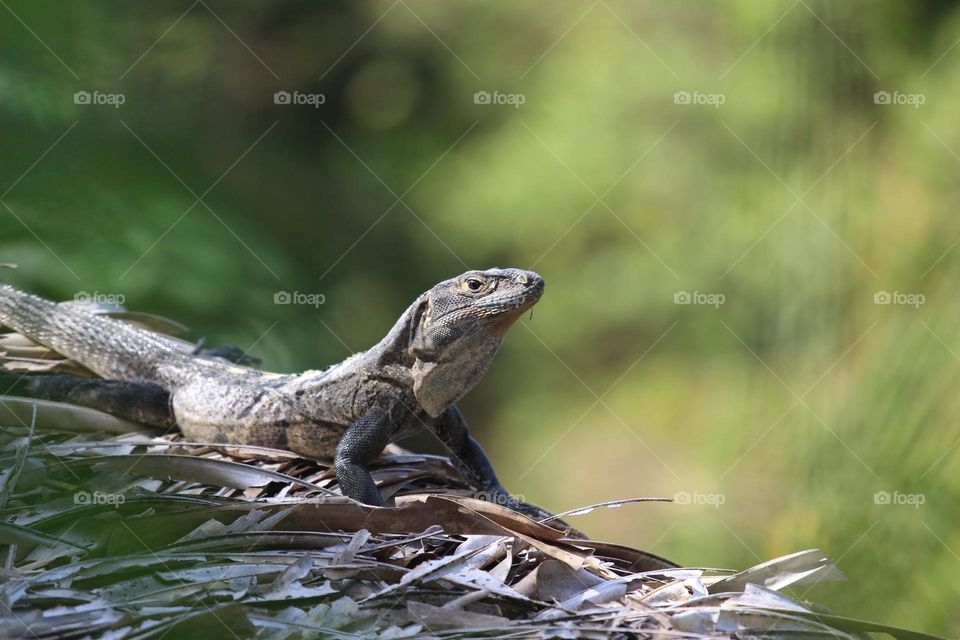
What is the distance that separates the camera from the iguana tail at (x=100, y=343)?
4.64m

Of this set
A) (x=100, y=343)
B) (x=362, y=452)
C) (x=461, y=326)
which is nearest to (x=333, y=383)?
(x=362, y=452)

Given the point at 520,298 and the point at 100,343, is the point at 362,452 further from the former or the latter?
the point at 100,343

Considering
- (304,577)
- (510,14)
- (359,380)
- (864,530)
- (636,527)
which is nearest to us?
(304,577)

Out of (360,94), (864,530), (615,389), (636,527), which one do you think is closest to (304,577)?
(864,530)

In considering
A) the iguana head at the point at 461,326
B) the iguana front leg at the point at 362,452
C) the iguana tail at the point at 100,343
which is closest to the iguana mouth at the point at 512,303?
the iguana head at the point at 461,326

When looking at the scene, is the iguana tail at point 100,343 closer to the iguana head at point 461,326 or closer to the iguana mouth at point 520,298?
the iguana head at point 461,326

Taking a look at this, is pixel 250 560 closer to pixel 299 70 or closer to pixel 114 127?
pixel 114 127

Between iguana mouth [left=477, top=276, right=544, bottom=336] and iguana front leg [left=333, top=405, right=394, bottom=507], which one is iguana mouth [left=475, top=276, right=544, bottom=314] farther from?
iguana front leg [left=333, top=405, right=394, bottom=507]

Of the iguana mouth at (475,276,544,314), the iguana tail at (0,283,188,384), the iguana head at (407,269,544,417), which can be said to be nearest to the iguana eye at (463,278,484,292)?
the iguana head at (407,269,544,417)

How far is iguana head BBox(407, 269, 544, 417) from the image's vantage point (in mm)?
3559

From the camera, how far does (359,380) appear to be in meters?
3.99

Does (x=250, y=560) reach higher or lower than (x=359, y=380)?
lower

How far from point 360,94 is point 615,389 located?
469 cm

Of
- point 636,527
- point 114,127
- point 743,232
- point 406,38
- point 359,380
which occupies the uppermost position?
point 406,38
